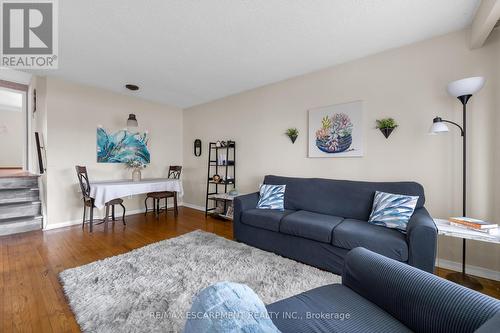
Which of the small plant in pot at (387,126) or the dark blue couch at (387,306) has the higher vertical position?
the small plant in pot at (387,126)

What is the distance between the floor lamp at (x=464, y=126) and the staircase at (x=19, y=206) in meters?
5.43

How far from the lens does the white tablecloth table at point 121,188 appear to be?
3.32 metres

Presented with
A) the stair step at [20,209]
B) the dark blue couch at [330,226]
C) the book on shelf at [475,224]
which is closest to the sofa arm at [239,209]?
the dark blue couch at [330,226]

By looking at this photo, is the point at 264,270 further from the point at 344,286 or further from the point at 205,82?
the point at 205,82

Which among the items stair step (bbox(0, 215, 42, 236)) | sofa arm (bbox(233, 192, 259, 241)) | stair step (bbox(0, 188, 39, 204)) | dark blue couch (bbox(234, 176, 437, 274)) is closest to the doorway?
stair step (bbox(0, 188, 39, 204))

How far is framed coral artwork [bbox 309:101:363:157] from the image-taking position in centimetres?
282

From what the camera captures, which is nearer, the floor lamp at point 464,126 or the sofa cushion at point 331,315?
the sofa cushion at point 331,315

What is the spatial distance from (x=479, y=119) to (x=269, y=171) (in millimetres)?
2549

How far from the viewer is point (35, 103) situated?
3936mm

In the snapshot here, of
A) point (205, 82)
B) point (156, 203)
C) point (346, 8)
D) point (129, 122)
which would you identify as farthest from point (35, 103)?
point (346, 8)

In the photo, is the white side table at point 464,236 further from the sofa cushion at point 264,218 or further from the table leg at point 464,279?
the sofa cushion at point 264,218

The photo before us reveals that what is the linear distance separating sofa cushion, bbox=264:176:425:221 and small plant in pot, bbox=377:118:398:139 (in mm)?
618

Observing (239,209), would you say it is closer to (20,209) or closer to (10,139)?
(20,209)

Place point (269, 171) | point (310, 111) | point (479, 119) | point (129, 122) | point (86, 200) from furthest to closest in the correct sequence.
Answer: point (129, 122)
point (269, 171)
point (86, 200)
point (310, 111)
point (479, 119)
